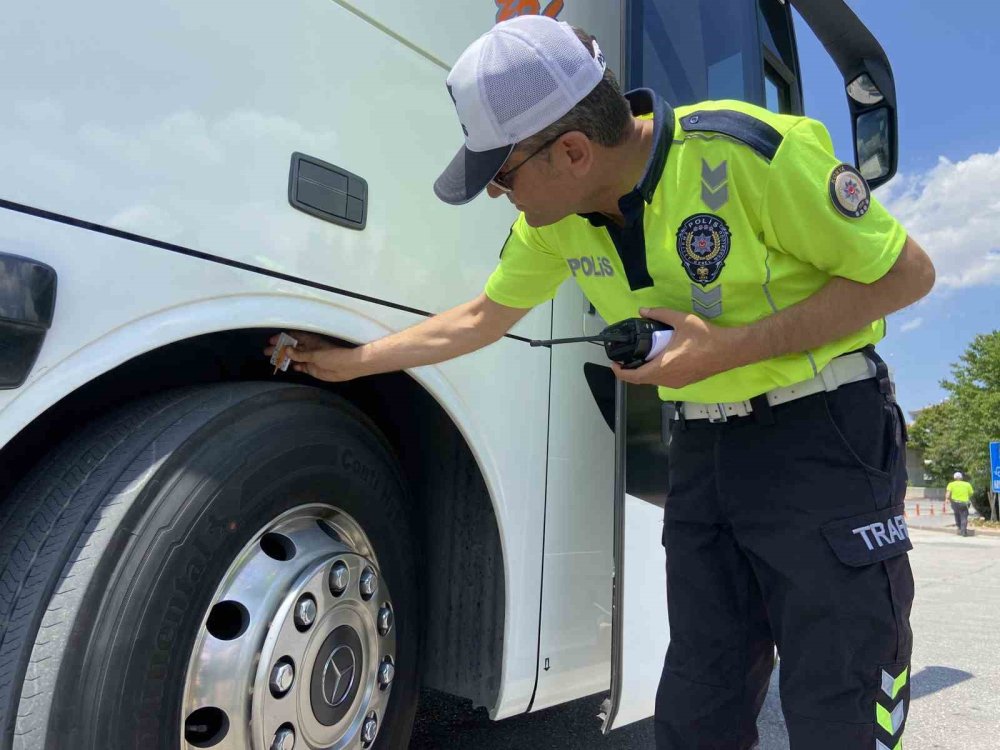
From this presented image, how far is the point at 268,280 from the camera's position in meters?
1.40

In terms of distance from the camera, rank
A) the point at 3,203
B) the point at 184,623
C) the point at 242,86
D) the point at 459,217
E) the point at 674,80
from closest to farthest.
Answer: the point at 3,203 < the point at 184,623 < the point at 242,86 < the point at 459,217 < the point at 674,80

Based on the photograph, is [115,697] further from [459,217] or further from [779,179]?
[779,179]

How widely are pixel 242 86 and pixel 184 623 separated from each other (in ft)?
2.89

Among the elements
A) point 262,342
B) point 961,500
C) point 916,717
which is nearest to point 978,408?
point 961,500

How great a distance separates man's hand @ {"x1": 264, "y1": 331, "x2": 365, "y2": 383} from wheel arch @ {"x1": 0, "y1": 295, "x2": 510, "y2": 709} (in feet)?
0.12

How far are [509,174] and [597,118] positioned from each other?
180mm

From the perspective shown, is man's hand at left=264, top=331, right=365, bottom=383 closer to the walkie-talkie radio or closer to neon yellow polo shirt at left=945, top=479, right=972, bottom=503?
the walkie-talkie radio

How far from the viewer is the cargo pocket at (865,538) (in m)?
1.36

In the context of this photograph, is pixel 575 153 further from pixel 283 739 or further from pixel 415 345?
pixel 283 739

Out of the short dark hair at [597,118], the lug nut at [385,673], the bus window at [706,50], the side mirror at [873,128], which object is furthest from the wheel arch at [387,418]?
the side mirror at [873,128]

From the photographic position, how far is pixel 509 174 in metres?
1.42

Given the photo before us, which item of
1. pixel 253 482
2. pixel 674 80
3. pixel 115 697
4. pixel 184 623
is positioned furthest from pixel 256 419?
pixel 674 80

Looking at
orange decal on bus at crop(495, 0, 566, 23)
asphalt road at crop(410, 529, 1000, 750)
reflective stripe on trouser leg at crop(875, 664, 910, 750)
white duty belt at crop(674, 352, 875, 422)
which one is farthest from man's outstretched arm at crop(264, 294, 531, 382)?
asphalt road at crop(410, 529, 1000, 750)

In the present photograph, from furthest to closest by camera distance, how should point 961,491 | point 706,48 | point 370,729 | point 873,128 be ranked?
1. point 961,491
2. point 706,48
3. point 873,128
4. point 370,729
